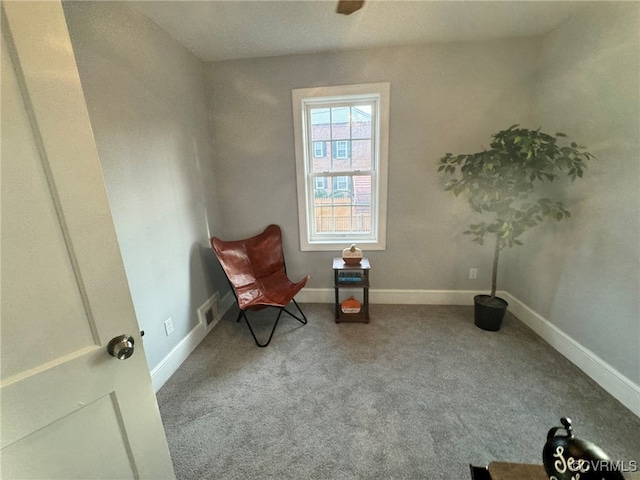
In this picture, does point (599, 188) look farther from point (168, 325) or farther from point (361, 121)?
point (168, 325)

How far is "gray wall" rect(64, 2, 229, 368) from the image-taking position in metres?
1.39

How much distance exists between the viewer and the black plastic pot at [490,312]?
2156 mm

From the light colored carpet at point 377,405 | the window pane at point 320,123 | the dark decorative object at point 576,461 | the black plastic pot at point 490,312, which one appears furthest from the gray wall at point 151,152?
the black plastic pot at point 490,312

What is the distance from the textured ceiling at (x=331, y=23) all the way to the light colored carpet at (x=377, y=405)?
92.0 inches

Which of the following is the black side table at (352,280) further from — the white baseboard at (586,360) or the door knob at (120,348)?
the door knob at (120,348)

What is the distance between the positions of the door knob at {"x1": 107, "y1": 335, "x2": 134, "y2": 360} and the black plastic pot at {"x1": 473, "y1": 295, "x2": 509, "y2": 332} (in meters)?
2.40

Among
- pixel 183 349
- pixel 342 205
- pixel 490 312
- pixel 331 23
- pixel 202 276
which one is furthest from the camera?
pixel 342 205

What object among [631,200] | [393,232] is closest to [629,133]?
[631,200]

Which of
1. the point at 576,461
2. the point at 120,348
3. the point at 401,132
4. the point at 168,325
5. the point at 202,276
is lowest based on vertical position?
the point at 168,325

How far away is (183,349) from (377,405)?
144 centimetres

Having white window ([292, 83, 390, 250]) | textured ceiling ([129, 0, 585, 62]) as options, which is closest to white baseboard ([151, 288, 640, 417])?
white window ([292, 83, 390, 250])

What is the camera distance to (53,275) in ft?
2.19

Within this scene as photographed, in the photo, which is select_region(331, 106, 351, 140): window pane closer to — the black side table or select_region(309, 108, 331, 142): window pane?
select_region(309, 108, 331, 142): window pane

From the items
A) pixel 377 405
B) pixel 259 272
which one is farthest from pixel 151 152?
pixel 377 405
